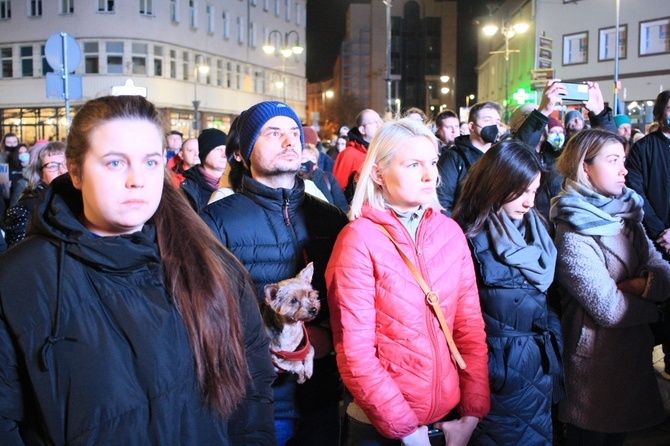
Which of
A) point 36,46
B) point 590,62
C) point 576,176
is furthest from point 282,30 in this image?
point 576,176

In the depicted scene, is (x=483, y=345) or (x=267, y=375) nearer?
(x=267, y=375)

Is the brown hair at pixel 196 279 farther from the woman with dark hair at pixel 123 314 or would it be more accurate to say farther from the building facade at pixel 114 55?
the building facade at pixel 114 55

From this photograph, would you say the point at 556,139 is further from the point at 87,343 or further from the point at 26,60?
the point at 26,60

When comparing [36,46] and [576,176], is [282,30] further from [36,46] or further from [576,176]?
[576,176]

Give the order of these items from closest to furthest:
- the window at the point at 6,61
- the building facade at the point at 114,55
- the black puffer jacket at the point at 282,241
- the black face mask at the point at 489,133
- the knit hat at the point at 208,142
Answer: the black puffer jacket at the point at 282,241
the black face mask at the point at 489,133
the knit hat at the point at 208,142
the building facade at the point at 114,55
the window at the point at 6,61

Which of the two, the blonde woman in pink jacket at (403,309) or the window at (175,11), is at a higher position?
the window at (175,11)

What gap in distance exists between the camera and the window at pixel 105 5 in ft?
148

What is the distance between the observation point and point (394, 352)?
295cm

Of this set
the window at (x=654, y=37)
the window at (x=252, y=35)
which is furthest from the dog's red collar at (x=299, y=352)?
the window at (x=252, y=35)

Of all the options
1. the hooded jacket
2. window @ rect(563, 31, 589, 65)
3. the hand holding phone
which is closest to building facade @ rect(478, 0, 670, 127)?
window @ rect(563, 31, 589, 65)

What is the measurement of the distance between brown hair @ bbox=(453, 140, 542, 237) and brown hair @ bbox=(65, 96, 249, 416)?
188 cm

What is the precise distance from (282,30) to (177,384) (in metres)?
64.7

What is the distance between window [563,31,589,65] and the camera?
42312 mm

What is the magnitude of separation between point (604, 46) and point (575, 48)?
2.50m
